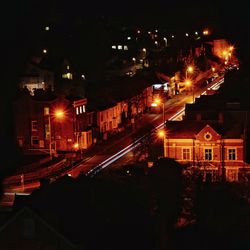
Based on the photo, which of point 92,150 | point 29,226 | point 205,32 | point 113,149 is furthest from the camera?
point 205,32

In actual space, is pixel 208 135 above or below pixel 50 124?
below

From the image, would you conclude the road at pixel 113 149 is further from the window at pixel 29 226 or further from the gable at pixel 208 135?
the window at pixel 29 226

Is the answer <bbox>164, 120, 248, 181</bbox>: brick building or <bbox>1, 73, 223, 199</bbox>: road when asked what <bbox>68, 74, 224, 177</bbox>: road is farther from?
<bbox>164, 120, 248, 181</bbox>: brick building

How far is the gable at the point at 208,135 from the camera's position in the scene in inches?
603

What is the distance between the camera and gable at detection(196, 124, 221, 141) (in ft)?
50.2

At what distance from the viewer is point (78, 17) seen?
134 ft

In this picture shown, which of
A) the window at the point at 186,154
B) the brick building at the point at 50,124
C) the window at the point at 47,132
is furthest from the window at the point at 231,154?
the window at the point at 47,132

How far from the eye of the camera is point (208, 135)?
1533 centimetres

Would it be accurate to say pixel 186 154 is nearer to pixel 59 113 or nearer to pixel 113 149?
pixel 113 149

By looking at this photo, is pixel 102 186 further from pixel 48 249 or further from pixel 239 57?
pixel 239 57

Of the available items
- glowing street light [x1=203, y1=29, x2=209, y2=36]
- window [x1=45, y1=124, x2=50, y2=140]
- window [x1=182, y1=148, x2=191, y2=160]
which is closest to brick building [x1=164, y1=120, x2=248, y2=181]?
window [x1=182, y1=148, x2=191, y2=160]

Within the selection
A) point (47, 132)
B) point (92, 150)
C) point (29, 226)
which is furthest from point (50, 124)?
point (29, 226)

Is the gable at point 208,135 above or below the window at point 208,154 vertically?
above

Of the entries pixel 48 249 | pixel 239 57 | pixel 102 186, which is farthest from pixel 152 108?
pixel 48 249
